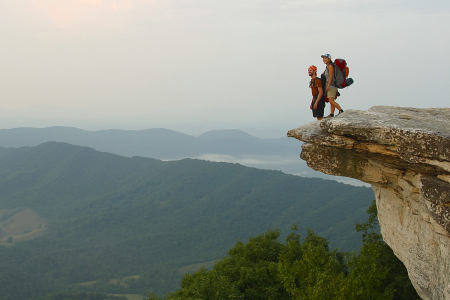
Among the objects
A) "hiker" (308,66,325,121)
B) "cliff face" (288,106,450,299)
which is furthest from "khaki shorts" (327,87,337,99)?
"cliff face" (288,106,450,299)

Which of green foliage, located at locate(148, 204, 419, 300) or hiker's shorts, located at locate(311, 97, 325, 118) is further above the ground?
hiker's shorts, located at locate(311, 97, 325, 118)

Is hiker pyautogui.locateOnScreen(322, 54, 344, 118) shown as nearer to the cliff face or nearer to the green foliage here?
the cliff face

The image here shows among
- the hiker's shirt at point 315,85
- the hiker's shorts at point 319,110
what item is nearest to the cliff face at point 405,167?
the hiker's shorts at point 319,110

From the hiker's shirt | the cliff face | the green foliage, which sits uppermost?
the hiker's shirt

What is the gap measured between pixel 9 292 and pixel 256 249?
410ft

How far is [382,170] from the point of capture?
13375 millimetres

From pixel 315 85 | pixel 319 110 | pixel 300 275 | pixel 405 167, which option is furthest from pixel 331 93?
pixel 300 275

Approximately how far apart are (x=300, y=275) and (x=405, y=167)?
740 cm

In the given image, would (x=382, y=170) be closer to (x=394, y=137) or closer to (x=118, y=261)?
(x=394, y=137)

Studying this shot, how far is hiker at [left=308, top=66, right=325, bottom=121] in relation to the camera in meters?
14.2

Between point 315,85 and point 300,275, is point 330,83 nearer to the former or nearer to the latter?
point 315,85

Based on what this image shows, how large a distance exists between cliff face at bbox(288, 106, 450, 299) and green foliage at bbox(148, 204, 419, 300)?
179 cm

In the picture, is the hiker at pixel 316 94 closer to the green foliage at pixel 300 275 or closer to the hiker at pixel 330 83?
the hiker at pixel 330 83

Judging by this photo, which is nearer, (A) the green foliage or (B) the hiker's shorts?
(A) the green foliage
